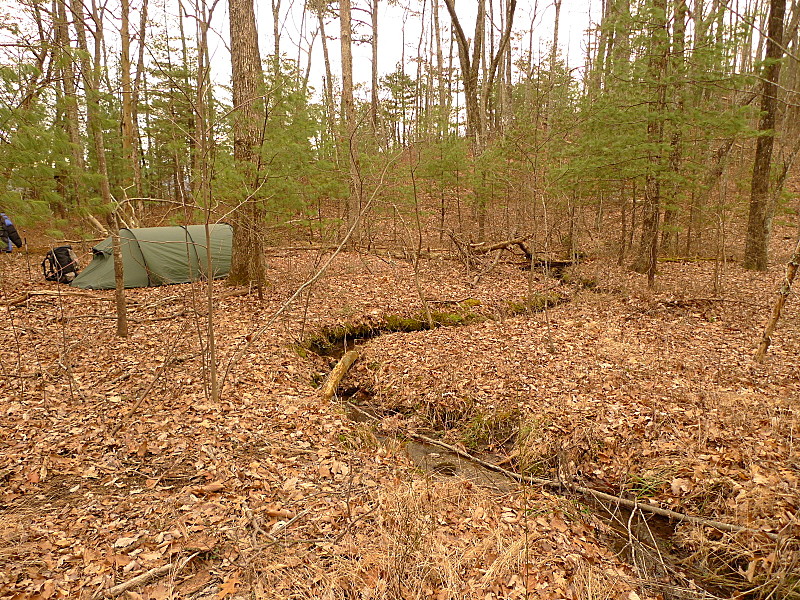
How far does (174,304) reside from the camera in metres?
8.84

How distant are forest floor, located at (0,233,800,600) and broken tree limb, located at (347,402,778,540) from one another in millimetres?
63

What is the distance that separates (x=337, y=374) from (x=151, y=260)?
6.30m

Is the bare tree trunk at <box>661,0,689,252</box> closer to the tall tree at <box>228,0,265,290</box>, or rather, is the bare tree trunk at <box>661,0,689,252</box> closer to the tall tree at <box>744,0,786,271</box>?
the tall tree at <box>744,0,786,271</box>

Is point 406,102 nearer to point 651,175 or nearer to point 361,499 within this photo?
point 651,175

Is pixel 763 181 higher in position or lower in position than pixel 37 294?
higher

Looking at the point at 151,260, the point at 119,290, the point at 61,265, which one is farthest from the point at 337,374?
the point at 61,265

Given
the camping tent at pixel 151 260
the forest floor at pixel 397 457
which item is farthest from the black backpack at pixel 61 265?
the forest floor at pixel 397 457

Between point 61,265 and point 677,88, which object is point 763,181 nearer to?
point 677,88

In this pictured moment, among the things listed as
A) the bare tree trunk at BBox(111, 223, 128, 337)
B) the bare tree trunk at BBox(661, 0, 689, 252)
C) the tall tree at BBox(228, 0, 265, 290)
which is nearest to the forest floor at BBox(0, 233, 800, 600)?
the bare tree trunk at BBox(111, 223, 128, 337)

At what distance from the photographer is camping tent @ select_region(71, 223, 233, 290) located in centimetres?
997

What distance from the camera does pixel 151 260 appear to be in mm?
10391

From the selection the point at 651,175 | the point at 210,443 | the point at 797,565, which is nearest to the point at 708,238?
the point at 651,175

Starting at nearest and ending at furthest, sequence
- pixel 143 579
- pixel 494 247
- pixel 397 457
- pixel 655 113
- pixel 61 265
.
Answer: pixel 143 579, pixel 397 457, pixel 655 113, pixel 61 265, pixel 494 247

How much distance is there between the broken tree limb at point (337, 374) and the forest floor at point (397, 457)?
21 centimetres
